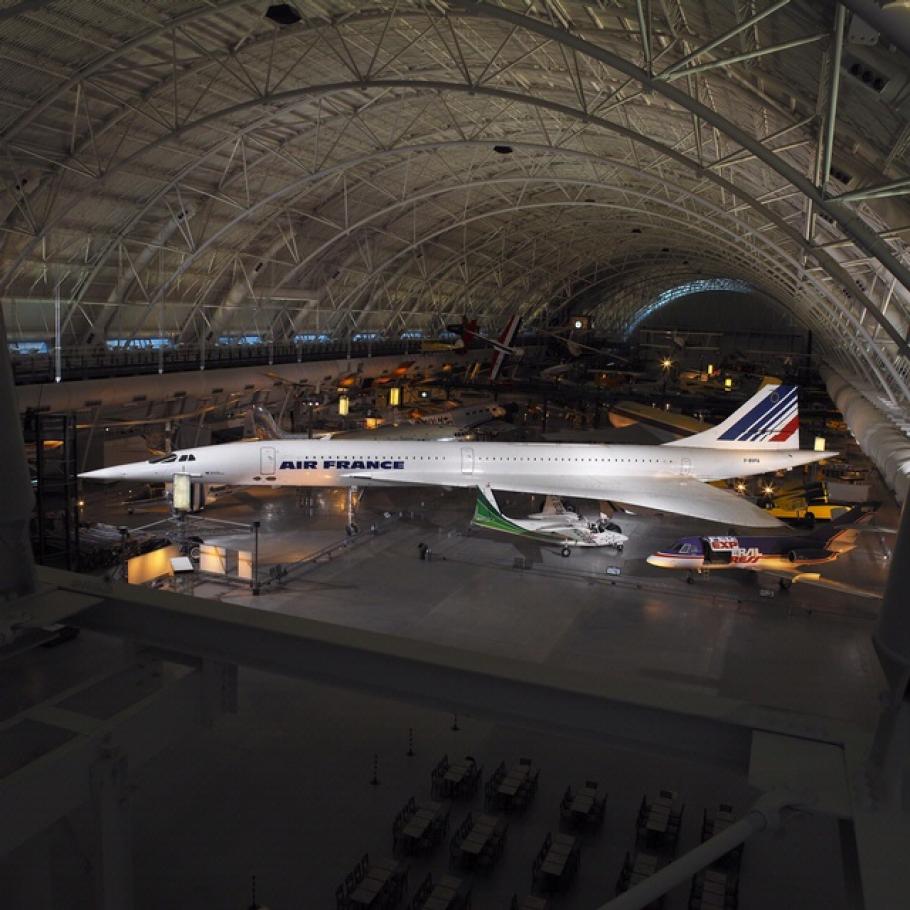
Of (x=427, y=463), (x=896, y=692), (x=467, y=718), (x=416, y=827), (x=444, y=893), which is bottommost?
(x=444, y=893)

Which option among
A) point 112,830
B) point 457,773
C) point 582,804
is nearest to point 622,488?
point 457,773

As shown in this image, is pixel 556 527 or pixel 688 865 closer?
pixel 688 865

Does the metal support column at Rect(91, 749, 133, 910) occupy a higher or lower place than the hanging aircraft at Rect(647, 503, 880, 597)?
higher

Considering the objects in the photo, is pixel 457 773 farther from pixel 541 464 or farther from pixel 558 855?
pixel 541 464

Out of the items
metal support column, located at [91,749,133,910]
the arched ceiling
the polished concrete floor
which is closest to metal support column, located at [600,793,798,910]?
the polished concrete floor

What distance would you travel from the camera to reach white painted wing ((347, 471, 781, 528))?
3023 centimetres

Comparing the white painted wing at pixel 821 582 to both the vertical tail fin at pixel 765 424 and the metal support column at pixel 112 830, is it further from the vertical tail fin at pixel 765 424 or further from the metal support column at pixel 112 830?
the metal support column at pixel 112 830

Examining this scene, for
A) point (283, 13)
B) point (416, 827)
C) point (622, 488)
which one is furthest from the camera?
point (622, 488)

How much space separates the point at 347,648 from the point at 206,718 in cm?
159

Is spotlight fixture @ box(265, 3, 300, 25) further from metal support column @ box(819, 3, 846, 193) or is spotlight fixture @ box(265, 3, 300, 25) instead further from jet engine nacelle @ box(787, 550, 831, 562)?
jet engine nacelle @ box(787, 550, 831, 562)

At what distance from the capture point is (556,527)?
3027 cm

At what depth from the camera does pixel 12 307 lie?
39.8 meters

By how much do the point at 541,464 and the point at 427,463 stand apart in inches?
182

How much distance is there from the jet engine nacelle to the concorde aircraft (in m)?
3.66
